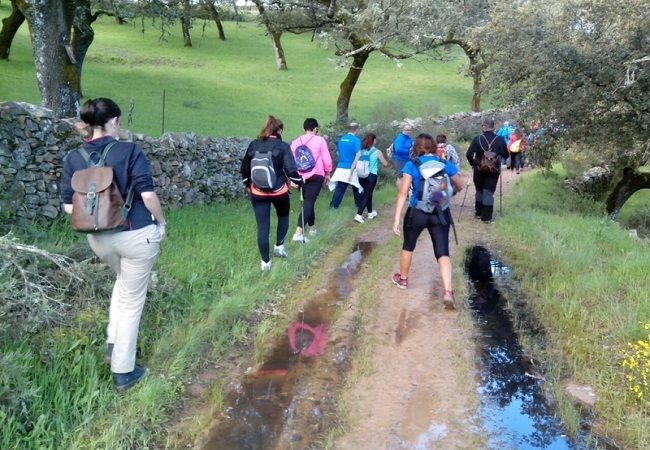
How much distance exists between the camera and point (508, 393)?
16.0ft

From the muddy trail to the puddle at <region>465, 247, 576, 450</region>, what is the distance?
20 mm

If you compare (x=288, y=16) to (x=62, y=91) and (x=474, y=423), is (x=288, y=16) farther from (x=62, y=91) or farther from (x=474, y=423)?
→ (x=474, y=423)

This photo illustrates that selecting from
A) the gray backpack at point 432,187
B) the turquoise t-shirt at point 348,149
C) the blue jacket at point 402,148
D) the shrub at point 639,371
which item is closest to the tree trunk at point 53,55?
the turquoise t-shirt at point 348,149

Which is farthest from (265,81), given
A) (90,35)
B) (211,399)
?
(211,399)

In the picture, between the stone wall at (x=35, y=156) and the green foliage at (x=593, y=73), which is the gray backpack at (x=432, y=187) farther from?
the green foliage at (x=593, y=73)

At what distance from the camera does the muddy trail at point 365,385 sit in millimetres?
4168

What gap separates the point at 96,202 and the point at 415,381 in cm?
286

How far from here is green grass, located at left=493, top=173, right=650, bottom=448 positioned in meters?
4.61

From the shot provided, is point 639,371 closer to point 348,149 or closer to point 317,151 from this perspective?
point 317,151

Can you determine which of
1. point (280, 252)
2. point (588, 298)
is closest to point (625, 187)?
point (588, 298)

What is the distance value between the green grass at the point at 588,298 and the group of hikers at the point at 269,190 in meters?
1.13

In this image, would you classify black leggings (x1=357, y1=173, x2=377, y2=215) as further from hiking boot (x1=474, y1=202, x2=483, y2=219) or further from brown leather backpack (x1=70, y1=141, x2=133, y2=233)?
brown leather backpack (x1=70, y1=141, x2=133, y2=233)

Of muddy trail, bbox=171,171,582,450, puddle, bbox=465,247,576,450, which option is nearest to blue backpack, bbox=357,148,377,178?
muddy trail, bbox=171,171,582,450

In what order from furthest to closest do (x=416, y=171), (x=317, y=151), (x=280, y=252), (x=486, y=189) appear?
(x=486, y=189)
(x=317, y=151)
(x=280, y=252)
(x=416, y=171)
